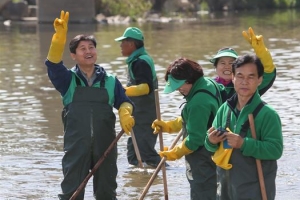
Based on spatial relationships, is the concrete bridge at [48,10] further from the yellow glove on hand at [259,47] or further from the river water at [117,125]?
the yellow glove on hand at [259,47]

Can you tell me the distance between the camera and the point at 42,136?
12.9 m

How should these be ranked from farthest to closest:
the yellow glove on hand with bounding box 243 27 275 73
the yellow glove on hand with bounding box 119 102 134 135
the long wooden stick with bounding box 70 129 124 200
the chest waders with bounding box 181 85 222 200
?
1. the yellow glove on hand with bounding box 119 102 134 135
2. the long wooden stick with bounding box 70 129 124 200
3. the chest waders with bounding box 181 85 222 200
4. the yellow glove on hand with bounding box 243 27 275 73

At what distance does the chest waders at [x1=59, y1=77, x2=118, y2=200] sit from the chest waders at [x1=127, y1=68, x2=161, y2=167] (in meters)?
2.56

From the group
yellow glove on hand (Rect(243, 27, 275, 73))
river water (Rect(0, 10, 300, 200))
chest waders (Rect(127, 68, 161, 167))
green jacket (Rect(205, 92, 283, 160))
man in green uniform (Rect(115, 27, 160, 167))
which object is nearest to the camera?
green jacket (Rect(205, 92, 283, 160))

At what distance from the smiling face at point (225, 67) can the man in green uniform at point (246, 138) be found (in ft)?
6.10

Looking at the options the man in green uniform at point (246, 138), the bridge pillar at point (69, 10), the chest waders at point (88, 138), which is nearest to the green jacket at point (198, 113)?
the man in green uniform at point (246, 138)

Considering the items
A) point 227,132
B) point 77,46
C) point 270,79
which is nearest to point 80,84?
point 77,46

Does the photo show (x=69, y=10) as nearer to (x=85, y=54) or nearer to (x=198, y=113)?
(x=85, y=54)

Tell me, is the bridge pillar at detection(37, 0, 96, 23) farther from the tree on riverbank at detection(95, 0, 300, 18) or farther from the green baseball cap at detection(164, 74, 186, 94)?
the green baseball cap at detection(164, 74, 186, 94)

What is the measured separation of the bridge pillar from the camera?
37.1 meters

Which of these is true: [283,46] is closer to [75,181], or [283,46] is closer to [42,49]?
[42,49]

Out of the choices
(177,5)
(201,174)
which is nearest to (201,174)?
(201,174)

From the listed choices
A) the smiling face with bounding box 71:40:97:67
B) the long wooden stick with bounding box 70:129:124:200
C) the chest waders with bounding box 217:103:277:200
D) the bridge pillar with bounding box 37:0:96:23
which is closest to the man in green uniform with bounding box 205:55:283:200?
the chest waders with bounding box 217:103:277:200

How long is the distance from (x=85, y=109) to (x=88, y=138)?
0.86 feet
